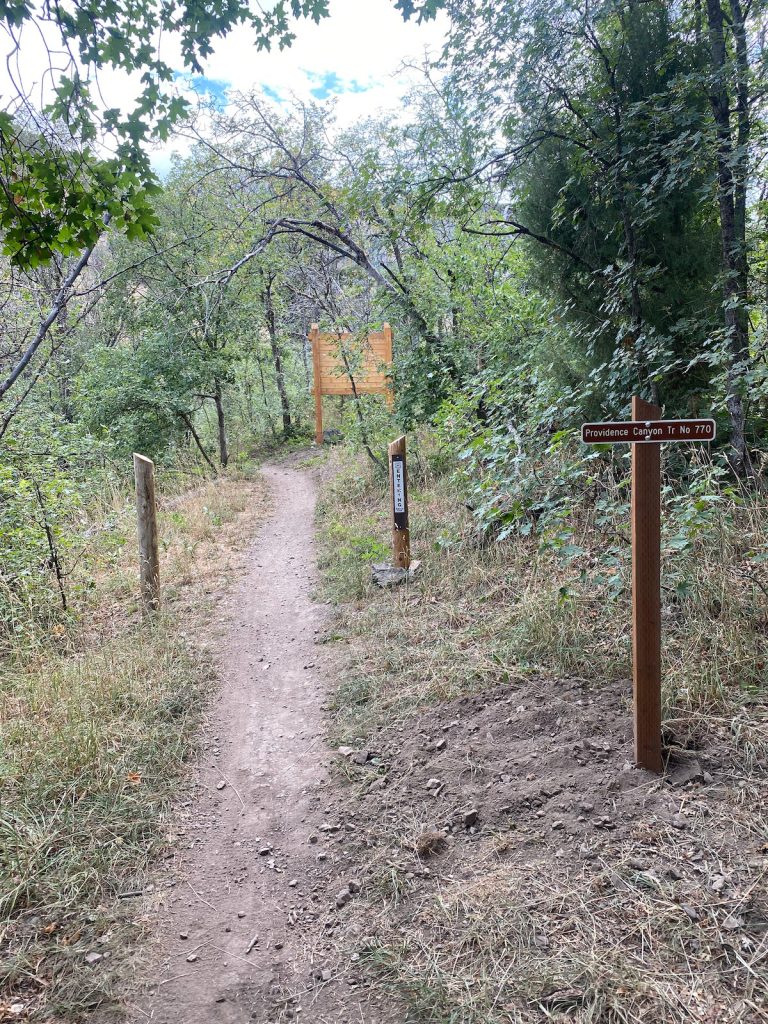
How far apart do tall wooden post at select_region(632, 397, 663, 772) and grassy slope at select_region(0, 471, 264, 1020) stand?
233 centimetres

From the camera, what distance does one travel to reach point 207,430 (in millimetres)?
17531

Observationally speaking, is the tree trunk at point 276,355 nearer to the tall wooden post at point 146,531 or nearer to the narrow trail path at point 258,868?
the tall wooden post at point 146,531

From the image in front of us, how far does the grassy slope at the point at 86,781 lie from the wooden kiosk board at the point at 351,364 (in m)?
5.18

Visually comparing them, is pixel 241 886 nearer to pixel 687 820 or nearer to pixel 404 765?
pixel 404 765

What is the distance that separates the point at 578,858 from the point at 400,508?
13.1 feet

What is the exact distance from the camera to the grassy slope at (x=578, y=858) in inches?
77.2

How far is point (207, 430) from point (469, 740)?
15.5 m

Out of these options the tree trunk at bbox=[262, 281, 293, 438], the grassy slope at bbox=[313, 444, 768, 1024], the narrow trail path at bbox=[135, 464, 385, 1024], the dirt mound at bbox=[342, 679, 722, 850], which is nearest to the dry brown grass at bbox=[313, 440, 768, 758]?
the grassy slope at bbox=[313, 444, 768, 1024]

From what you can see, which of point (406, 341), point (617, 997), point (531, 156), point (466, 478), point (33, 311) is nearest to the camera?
point (617, 997)

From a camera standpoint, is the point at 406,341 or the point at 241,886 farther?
the point at 406,341

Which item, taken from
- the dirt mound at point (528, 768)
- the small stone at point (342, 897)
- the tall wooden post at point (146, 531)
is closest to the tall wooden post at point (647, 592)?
the dirt mound at point (528, 768)

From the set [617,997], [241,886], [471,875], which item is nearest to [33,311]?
[241,886]

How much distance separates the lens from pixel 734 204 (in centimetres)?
446

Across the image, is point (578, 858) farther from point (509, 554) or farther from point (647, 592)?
point (509, 554)
